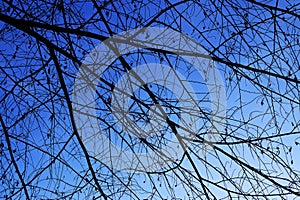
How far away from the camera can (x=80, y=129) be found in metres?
2.52

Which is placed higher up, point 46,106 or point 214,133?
point 46,106

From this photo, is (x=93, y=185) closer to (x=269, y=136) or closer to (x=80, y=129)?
(x=80, y=129)

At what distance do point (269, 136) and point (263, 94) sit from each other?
242mm

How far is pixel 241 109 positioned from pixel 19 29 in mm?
1325

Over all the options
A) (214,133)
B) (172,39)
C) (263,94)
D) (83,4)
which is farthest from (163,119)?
(83,4)

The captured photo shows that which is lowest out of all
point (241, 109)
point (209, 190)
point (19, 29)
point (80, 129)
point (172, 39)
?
point (209, 190)

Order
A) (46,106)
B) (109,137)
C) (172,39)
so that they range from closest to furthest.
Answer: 1. (172,39)
2. (109,137)
3. (46,106)

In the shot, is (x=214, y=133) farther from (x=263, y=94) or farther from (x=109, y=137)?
(x=109, y=137)

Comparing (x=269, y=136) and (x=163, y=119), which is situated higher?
(x=163, y=119)

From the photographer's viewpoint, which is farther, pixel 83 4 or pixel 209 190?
pixel 83 4

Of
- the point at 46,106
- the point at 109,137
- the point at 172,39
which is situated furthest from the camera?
the point at 46,106

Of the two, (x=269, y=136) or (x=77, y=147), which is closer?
(x=269, y=136)

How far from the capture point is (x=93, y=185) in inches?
100

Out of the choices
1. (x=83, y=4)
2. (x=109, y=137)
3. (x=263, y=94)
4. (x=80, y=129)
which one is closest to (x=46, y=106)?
(x=80, y=129)
